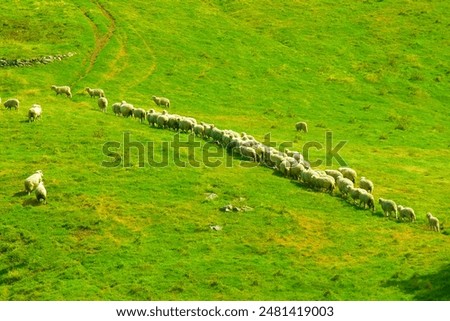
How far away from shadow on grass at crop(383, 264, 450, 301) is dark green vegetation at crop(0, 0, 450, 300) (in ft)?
0.27

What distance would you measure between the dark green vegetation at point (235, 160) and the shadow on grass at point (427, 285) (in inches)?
3.2

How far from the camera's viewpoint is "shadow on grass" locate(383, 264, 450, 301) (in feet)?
79.3

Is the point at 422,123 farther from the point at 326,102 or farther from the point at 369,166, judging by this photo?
the point at 369,166

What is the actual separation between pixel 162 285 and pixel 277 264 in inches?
180

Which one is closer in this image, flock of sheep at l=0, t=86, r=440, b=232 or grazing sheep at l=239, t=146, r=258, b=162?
flock of sheep at l=0, t=86, r=440, b=232

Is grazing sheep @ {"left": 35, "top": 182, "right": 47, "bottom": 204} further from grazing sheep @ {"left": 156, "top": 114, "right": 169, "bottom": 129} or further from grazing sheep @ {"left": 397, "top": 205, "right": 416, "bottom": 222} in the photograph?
grazing sheep @ {"left": 397, "top": 205, "right": 416, "bottom": 222}

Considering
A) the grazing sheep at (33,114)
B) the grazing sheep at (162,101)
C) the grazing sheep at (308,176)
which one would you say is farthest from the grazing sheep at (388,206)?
the grazing sheep at (162,101)

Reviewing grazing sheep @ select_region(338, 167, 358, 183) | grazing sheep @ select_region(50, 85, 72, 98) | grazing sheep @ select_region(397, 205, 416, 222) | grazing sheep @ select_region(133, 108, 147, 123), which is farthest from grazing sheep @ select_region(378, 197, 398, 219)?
grazing sheep @ select_region(50, 85, 72, 98)

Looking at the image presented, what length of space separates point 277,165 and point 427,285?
14076 mm

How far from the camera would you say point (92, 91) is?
5278cm

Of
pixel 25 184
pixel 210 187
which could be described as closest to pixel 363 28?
pixel 210 187

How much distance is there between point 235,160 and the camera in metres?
38.5

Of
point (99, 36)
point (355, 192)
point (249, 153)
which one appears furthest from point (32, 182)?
point (99, 36)

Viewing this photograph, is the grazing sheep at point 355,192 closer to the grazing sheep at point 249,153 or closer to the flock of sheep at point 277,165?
the flock of sheep at point 277,165
